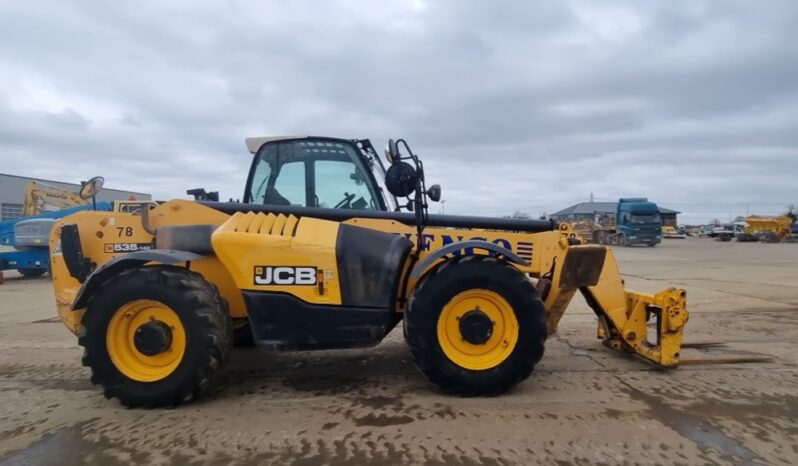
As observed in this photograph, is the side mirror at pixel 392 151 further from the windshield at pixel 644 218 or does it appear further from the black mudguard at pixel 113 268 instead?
the windshield at pixel 644 218

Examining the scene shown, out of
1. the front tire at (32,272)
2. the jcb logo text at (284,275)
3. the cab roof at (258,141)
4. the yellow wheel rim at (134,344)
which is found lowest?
the front tire at (32,272)

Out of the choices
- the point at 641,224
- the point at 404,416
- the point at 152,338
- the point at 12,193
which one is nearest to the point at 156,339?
the point at 152,338

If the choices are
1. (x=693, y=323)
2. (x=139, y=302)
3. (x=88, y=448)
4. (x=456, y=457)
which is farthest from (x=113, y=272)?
(x=693, y=323)

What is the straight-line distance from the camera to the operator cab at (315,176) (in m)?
4.81

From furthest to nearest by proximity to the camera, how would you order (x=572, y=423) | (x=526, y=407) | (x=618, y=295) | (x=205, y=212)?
(x=618, y=295), (x=205, y=212), (x=526, y=407), (x=572, y=423)

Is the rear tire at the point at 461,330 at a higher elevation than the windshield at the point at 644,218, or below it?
below

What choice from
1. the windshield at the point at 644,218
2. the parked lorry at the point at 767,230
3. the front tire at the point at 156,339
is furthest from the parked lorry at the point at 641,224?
the front tire at the point at 156,339

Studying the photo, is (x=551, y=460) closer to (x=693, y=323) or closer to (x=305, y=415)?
(x=305, y=415)

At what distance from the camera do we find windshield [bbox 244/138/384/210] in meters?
4.81

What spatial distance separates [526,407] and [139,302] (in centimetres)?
300

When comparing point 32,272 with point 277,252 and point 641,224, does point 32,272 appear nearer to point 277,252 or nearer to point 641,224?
point 277,252

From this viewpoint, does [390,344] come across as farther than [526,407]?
Yes

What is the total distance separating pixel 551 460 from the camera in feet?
9.75

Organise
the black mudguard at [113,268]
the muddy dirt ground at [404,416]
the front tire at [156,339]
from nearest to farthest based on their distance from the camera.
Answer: the muddy dirt ground at [404,416]
the front tire at [156,339]
the black mudguard at [113,268]
